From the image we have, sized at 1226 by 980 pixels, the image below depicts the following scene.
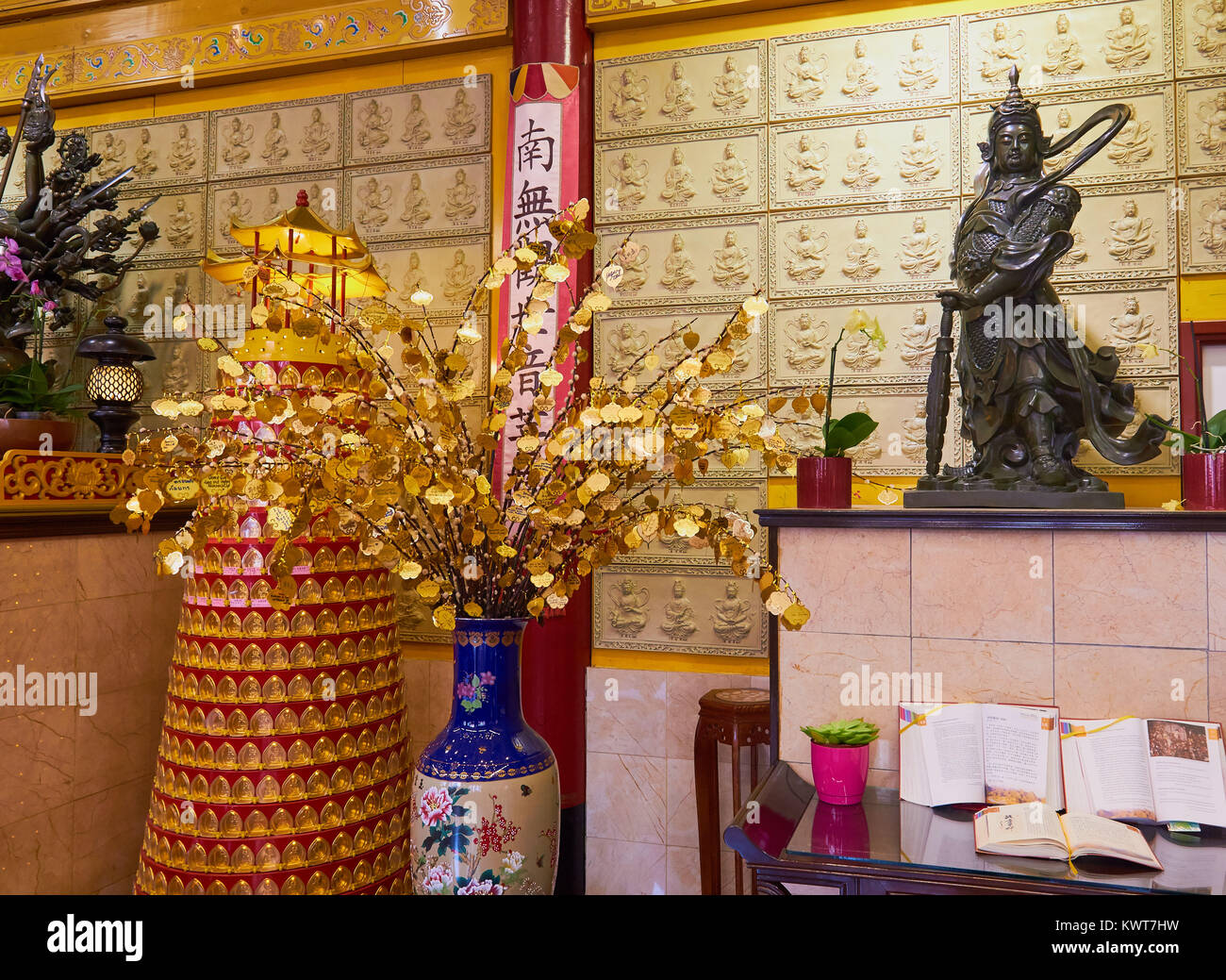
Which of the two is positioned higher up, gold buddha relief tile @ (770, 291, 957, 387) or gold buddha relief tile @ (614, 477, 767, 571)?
gold buddha relief tile @ (770, 291, 957, 387)

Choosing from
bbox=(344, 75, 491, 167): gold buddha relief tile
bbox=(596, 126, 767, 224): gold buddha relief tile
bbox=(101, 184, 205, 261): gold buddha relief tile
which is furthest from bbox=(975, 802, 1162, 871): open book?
bbox=(101, 184, 205, 261): gold buddha relief tile

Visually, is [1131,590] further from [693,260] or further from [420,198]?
[420,198]

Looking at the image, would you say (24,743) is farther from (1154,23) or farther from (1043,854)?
(1154,23)

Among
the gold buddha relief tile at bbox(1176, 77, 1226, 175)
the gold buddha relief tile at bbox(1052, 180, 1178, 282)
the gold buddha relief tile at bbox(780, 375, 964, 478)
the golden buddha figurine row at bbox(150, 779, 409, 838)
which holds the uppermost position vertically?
the gold buddha relief tile at bbox(1176, 77, 1226, 175)

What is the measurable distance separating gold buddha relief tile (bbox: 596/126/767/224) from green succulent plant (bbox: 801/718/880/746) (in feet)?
6.10

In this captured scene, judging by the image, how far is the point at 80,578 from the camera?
2.56 metres

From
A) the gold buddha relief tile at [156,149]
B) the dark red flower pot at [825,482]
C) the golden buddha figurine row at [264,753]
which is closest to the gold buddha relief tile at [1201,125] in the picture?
the dark red flower pot at [825,482]

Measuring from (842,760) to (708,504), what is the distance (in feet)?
4.39

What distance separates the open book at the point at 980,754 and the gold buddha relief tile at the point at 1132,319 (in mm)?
1426

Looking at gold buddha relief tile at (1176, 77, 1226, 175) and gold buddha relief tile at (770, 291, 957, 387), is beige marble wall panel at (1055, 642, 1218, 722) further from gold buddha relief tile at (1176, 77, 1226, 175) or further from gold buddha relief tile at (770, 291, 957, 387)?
gold buddha relief tile at (1176, 77, 1226, 175)

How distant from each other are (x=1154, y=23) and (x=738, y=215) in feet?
4.40

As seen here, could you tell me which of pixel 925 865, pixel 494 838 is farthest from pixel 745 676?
pixel 494 838

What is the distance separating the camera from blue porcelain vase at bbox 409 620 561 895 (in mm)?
1204

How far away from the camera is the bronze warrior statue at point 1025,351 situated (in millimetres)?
1889
